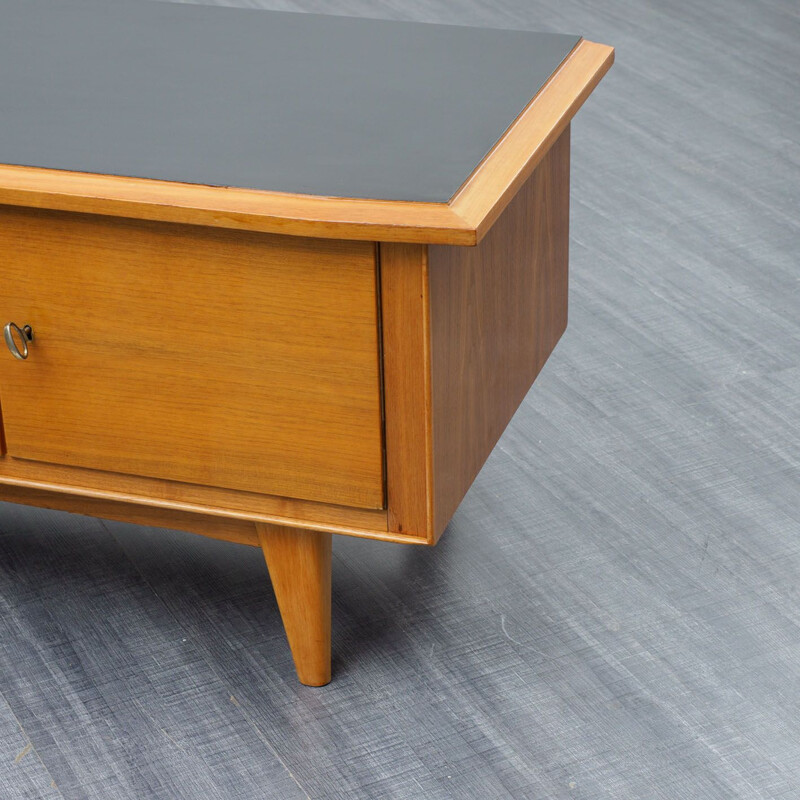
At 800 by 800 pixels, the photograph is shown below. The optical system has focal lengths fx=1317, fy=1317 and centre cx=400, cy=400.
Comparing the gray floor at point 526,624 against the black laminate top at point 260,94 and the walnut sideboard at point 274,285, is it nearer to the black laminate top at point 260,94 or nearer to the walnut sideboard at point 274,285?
the walnut sideboard at point 274,285

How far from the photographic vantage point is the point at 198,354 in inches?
41.8

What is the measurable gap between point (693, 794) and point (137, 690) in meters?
0.52

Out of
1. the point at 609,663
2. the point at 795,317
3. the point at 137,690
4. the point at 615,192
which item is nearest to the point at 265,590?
the point at 137,690

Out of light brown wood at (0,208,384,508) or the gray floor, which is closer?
light brown wood at (0,208,384,508)

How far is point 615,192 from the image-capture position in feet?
7.43

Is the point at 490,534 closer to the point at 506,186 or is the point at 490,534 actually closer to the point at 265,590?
the point at 265,590

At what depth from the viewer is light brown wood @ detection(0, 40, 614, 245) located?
95cm

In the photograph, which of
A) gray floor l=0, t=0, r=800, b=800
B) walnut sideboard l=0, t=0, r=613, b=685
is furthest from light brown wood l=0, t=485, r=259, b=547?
gray floor l=0, t=0, r=800, b=800

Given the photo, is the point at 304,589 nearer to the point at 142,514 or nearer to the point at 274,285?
the point at 142,514

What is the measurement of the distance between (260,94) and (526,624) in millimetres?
582

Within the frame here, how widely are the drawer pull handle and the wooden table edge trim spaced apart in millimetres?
131

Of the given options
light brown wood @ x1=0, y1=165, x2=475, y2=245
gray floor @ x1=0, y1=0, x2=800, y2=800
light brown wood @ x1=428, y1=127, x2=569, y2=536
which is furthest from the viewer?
gray floor @ x1=0, y1=0, x2=800, y2=800

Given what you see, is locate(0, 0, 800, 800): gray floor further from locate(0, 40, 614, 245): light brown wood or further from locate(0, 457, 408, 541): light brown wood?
locate(0, 40, 614, 245): light brown wood

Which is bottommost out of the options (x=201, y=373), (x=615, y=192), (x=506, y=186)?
(x=615, y=192)
